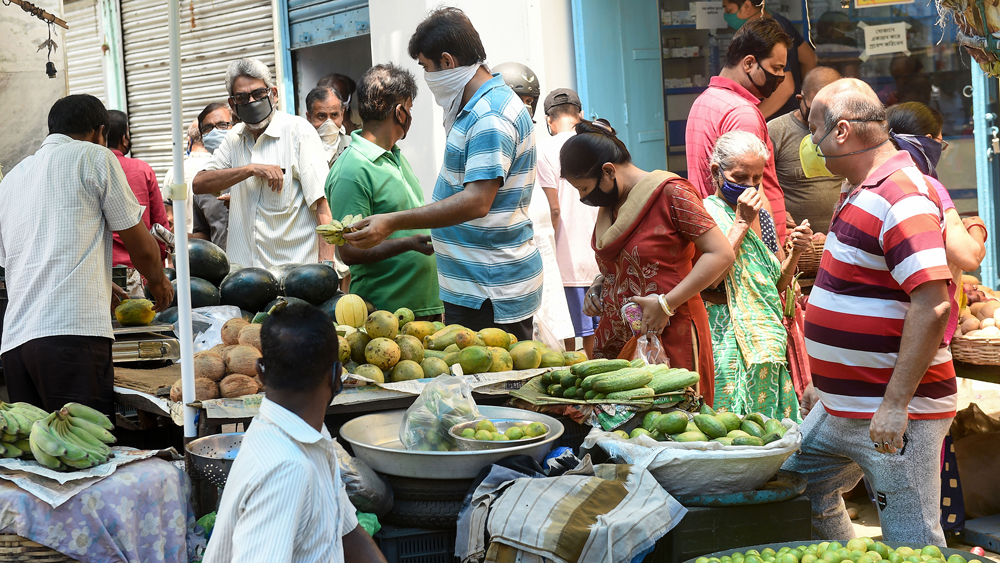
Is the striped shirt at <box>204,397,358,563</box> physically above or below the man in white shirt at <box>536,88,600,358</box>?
below

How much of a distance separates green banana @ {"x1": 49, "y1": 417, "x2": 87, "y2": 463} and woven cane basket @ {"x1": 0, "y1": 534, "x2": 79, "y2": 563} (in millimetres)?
268

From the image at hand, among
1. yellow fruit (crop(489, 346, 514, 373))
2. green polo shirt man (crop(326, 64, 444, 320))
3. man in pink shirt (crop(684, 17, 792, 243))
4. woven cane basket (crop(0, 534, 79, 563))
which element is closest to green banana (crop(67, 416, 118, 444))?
woven cane basket (crop(0, 534, 79, 563))

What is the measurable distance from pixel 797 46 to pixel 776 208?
3.24 meters

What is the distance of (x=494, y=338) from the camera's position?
3.62 meters

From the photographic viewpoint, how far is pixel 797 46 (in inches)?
289

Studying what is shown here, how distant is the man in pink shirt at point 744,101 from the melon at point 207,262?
104 inches

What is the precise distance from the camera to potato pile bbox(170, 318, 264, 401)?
10.5ft

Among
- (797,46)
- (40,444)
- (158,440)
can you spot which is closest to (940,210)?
(40,444)

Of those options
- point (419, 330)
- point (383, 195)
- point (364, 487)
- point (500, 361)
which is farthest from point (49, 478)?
point (383, 195)

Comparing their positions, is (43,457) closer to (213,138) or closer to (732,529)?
(732,529)

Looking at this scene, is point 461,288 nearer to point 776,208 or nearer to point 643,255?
point 643,255

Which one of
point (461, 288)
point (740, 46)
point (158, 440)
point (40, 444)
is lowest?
point (158, 440)

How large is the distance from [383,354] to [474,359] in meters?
0.35

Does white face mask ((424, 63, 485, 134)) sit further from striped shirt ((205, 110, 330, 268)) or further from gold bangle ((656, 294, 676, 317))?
striped shirt ((205, 110, 330, 268))
